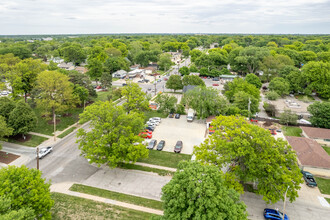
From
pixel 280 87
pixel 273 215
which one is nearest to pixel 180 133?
pixel 273 215

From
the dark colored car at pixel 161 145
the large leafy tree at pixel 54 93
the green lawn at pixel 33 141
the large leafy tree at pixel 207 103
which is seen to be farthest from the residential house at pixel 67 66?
the dark colored car at pixel 161 145

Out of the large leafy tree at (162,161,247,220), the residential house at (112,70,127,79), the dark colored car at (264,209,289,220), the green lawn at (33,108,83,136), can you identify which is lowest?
the dark colored car at (264,209,289,220)

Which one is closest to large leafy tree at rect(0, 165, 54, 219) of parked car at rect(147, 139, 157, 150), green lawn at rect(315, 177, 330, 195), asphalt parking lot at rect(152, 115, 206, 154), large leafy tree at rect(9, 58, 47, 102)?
parked car at rect(147, 139, 157, 150)

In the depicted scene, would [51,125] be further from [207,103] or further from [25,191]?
[207,103]

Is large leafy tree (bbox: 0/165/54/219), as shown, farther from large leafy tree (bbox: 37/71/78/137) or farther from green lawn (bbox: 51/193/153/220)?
large leafy tree (bbox: 37/71/78/137)

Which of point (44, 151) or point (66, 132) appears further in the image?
point (66, 132)

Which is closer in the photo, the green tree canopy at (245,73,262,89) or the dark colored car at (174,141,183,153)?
the dark colored car at (174,141,183,153)
